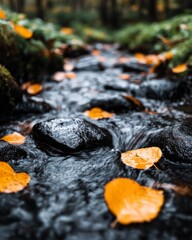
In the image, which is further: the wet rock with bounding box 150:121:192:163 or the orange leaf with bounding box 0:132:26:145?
the orange leaf with bounding box 0:132:26:145

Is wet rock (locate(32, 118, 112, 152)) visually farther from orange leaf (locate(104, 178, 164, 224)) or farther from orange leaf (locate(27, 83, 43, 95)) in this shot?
orange leaf (locate(27, 83, 43, 95))

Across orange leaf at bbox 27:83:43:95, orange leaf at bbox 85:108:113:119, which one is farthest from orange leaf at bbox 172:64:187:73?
orange leaf at bbox 27:83:43:95

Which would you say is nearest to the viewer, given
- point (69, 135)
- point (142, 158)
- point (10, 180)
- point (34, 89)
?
point (10, 180)

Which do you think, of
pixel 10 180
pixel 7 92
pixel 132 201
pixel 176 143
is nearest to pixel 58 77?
pixel 7 92

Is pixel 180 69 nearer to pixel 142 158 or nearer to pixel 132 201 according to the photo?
pixel 142 158

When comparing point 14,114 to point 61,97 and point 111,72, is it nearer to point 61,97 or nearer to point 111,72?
point 61,97

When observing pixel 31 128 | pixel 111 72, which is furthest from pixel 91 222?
pixel 111 72

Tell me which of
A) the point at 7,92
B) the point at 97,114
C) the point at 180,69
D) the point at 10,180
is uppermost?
the point at 7,92
